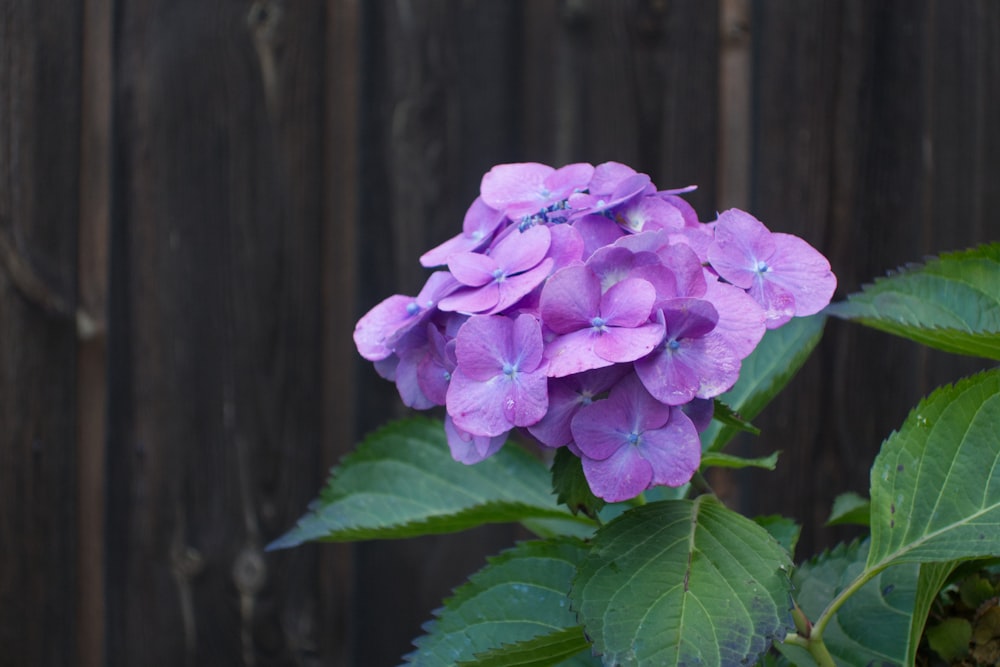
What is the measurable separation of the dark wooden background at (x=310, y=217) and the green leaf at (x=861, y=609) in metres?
0.88

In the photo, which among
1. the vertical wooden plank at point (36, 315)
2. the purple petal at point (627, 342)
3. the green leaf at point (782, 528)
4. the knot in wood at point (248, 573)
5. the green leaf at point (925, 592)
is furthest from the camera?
the knot in wood at point (248, 573)

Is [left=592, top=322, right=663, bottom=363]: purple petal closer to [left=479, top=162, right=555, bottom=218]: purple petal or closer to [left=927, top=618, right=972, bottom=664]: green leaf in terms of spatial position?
[left=479, top=162, right=555, bottom=218]: purple petal

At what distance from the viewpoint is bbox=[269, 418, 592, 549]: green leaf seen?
2.29 feet

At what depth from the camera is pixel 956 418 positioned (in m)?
0.56

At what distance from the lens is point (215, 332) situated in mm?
1526

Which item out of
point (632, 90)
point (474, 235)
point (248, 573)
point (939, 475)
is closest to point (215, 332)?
point (248, 573)

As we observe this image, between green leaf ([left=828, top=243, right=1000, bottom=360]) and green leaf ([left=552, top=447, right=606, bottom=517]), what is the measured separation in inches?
10.0

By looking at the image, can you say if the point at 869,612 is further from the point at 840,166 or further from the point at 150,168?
the point at 150,168

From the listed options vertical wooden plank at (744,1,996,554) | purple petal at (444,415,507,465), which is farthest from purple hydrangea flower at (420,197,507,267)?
vertical wooden plank at (744,1,996,554)

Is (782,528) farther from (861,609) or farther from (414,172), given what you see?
(414,172)

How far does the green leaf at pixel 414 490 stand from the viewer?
70 cm

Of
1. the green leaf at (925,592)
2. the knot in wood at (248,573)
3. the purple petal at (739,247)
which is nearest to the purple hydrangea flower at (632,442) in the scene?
the purple petal at (739,247)

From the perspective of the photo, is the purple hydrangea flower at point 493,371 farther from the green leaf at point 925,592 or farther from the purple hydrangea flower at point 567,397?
the green leaf at point 925,592

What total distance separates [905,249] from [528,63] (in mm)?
761
